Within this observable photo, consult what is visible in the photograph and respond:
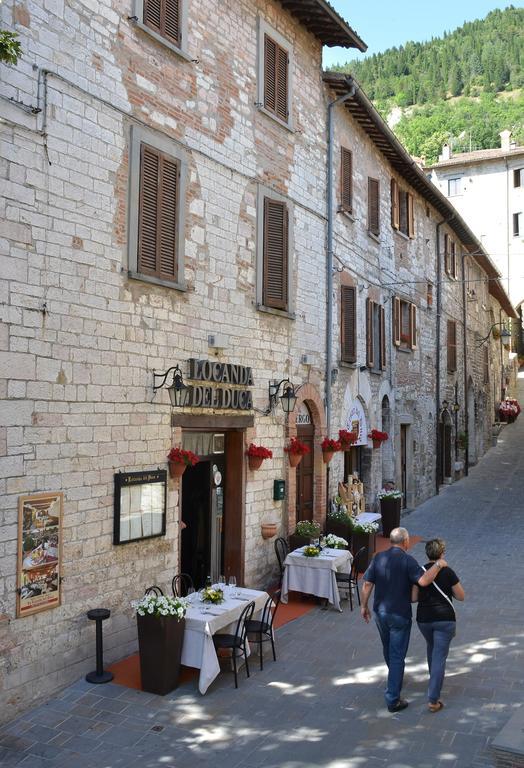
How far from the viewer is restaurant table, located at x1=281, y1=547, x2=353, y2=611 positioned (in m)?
10.2

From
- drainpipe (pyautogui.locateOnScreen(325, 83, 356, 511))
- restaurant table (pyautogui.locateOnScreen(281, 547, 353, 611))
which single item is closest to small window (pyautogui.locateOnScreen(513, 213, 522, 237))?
drainpipe (pyautogui.locateOnScreen(325, 83, 356, 511))

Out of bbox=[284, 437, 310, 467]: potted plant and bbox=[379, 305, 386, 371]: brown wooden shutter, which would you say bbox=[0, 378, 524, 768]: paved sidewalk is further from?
bbox=[379, 305, 386, 371]: brown wooden shutter

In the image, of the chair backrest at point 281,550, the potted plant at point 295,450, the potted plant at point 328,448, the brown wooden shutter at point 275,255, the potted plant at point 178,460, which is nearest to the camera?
the potted plant at point 178,460

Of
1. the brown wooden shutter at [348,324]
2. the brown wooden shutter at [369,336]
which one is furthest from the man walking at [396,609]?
the brown wooden shutter at [369,336]

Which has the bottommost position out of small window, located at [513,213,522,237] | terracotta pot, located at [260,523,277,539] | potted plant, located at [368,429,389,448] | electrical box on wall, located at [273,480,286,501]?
terracotta pot, located at [260,523,277,539]

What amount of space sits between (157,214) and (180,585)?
196 inches

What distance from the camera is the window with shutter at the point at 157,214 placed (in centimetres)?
862

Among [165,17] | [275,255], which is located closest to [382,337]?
[275,255]

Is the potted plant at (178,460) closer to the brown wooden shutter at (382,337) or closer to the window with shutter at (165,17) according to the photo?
the window with shutter at (165,17)

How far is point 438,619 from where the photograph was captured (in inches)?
259

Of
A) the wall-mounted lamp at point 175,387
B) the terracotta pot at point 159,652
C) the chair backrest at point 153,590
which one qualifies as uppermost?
the wall-mounted lamp at point 175,387

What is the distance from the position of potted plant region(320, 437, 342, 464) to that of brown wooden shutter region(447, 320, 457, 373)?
12.1 meters

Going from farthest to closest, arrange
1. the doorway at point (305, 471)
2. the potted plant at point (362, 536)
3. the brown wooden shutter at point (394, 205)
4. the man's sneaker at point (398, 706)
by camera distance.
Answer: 1. the brown wooden shutter at point (394, 205)
2. the potted plant at point (362, 536)
3. the doorway at point (305, 471)
4. the man's sneaker at point (398, 706)

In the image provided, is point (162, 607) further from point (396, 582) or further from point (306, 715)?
point (396, 582)
